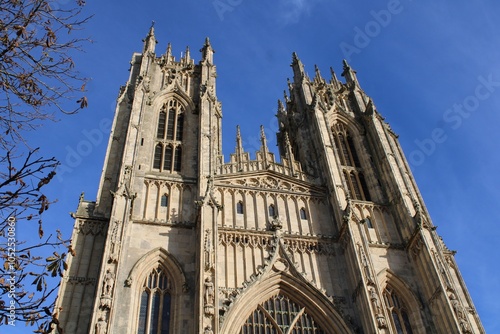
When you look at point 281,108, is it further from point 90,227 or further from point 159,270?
point 159,270

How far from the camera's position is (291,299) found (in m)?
18.3

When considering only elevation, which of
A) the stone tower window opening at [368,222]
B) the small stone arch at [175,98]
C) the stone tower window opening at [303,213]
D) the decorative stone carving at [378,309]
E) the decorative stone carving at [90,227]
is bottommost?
the decorative stone carving at [378,309]

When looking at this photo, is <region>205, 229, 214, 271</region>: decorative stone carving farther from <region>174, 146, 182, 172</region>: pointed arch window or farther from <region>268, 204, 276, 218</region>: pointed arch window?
<region>174, 146, 182, 172</region>: pointed arch window

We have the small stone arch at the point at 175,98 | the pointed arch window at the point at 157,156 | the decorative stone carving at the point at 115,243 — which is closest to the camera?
the decorative stone carving at the point at 115,243

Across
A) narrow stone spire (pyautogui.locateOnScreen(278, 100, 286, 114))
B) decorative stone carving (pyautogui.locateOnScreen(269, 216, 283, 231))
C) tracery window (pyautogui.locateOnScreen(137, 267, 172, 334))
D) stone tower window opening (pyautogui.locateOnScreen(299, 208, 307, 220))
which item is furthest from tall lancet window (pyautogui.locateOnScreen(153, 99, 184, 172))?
narrow stone spire (pyautogui.locateOnScreen(278, 100, 286, 114))

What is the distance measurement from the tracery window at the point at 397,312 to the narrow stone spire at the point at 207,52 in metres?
18.3

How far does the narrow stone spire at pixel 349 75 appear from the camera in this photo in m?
32.6

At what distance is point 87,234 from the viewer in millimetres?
18609

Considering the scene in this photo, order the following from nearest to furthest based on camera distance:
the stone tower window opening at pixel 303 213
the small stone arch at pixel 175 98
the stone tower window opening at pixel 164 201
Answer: the stone tower window opening at pixel 164 201
the stone tower window opening at pixel 303 213
the small stone arch at pixel 175 98

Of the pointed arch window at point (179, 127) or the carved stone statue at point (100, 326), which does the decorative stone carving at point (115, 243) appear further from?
the pointed arch window at point (179, 127)

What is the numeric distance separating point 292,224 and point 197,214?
4.69 m

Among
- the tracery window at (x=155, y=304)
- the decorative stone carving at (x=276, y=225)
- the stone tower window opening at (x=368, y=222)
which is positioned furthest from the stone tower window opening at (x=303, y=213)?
the tracery window at (x=155, y=304)

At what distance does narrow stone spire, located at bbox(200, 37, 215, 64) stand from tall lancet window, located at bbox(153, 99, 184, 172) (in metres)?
4.84

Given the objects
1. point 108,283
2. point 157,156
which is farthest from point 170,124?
point 108,283
